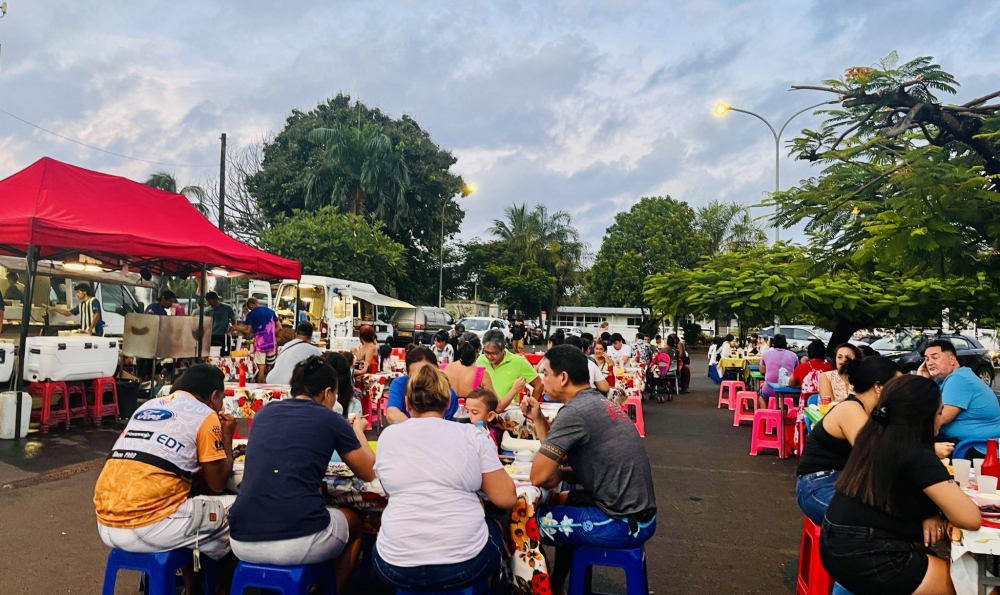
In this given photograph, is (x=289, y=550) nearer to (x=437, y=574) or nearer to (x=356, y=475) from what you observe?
(x=356, y=475)

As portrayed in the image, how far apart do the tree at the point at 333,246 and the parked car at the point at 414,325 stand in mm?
2121

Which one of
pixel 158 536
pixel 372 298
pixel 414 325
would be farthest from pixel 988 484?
pixel 414 325

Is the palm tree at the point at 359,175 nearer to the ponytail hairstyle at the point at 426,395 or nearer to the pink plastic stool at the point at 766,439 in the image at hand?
the pink plastic stool at the point at 766,439

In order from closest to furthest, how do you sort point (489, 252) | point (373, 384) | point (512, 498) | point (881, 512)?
point (881, 512)
point (512, 498)
point (373, 384)
point (489, 252)

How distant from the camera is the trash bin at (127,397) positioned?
947 centimetres

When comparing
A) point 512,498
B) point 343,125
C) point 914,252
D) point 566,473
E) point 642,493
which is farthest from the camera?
point 343,125

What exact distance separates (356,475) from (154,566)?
982mm

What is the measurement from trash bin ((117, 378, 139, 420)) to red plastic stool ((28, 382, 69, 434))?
28.1 inches

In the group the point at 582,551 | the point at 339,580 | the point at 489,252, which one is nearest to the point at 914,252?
the point at 582,551

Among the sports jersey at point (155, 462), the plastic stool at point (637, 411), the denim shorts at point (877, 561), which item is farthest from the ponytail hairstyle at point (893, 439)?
the plastic stool at point (637, 411)

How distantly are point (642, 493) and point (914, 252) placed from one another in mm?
5837

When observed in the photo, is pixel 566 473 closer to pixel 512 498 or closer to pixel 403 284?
pixel 512 498

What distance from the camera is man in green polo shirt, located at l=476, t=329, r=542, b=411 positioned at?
6.52 meters

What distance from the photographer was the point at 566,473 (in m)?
3.75
